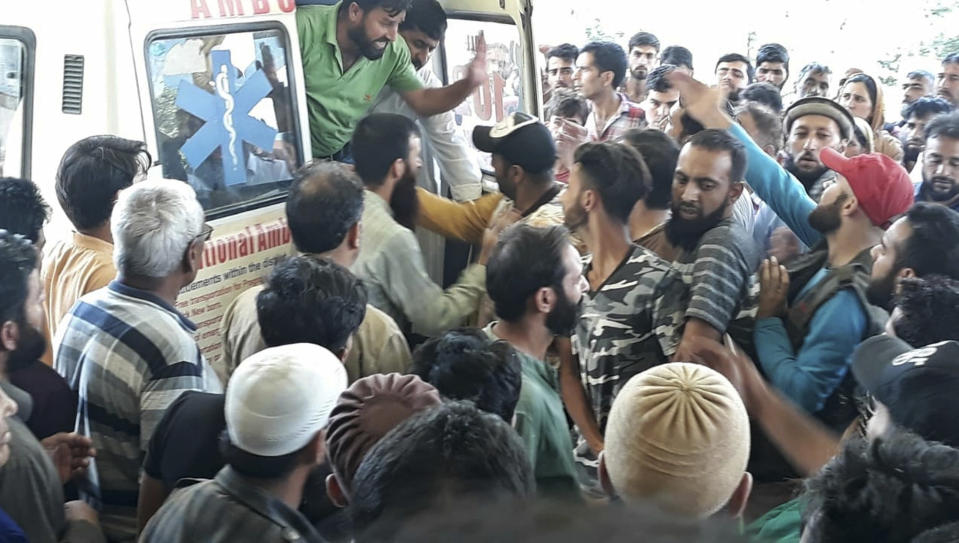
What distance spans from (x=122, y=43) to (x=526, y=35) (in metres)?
3.35

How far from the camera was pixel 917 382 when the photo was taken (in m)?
1.90

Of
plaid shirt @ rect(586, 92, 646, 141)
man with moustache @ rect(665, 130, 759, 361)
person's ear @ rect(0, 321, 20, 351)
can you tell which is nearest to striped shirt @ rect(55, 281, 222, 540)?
person's ear @ rect(0, 321, 20, 351)

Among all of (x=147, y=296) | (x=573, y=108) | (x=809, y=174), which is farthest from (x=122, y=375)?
(x=573, y=108)

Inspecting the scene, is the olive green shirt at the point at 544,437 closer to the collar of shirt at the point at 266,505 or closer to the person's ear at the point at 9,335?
the collar of shirt at the point at 266,505

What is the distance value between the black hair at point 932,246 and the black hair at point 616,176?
0.79 metres

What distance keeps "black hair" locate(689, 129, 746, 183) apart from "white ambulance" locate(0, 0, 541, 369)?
1683 millimetres

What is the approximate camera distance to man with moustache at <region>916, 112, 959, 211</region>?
4.12 meters

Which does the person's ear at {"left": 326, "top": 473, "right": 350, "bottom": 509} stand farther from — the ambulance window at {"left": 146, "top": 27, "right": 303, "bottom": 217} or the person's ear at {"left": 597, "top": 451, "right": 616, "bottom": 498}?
the ambulance window at {"left": 146, "top": 27, "right": 303, "bottom": 217}

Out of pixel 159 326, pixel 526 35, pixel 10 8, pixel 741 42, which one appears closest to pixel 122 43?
pixel 10 8

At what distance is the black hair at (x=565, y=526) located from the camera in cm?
71

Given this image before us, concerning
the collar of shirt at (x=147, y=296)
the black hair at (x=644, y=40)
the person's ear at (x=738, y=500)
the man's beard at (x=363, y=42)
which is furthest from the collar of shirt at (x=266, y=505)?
the black hair at (x=644, y=40)

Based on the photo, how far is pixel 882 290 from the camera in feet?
8.99

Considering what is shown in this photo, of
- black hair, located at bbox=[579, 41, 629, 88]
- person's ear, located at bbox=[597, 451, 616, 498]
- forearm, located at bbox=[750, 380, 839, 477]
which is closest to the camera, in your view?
person's ear, located at bbox=[597, 451, 616, 498]

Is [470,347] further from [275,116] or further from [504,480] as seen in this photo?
[275,116]
